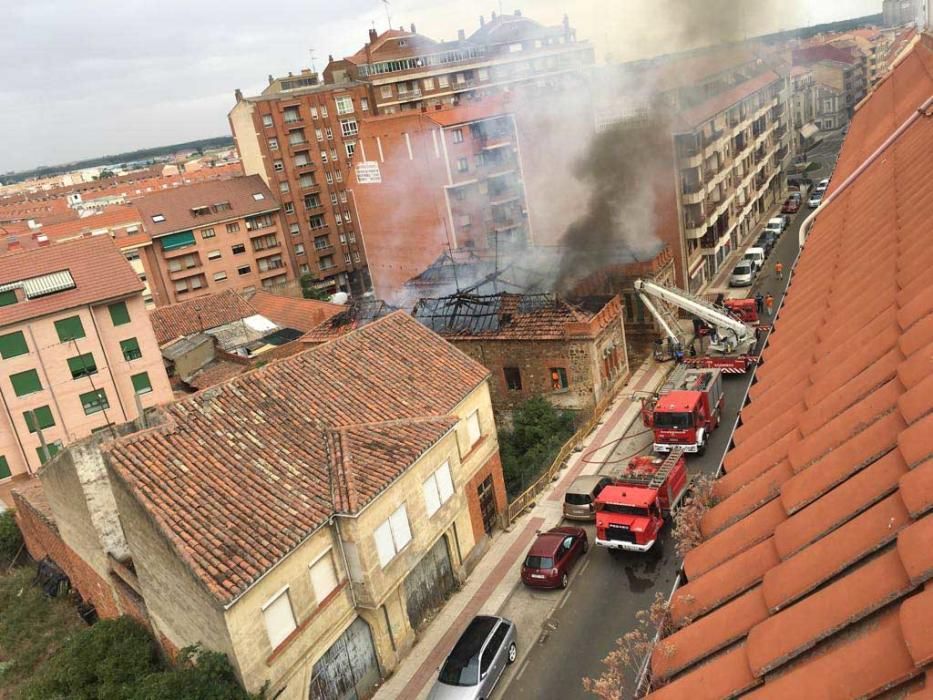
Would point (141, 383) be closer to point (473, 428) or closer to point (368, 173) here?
point (368, 173)

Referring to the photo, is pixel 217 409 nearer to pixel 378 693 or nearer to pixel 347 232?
pixel 378 693

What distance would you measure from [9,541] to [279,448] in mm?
18618

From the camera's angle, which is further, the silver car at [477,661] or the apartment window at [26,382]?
the apartment window at [26,382]

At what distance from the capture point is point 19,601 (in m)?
24.3

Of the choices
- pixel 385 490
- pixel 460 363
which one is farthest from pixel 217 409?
pixel 460 363

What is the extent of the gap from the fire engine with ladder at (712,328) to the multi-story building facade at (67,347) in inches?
1115

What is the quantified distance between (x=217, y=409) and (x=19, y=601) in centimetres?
1311

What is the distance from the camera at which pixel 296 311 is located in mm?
47375

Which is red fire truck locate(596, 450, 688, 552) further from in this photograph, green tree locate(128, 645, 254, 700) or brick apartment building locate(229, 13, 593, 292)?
brick apartment building locate(229, 13, 593, 292)

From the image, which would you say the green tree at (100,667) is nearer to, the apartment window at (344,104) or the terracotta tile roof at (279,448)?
the terracotta tile roof at (279,448)

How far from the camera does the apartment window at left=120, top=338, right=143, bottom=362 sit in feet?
130

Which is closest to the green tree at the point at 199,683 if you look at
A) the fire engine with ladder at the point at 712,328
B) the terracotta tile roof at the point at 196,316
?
A: the fire engine with ladder at the point at 712,328

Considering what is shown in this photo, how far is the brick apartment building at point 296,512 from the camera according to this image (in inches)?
586

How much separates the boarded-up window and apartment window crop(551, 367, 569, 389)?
16778 millimetres
